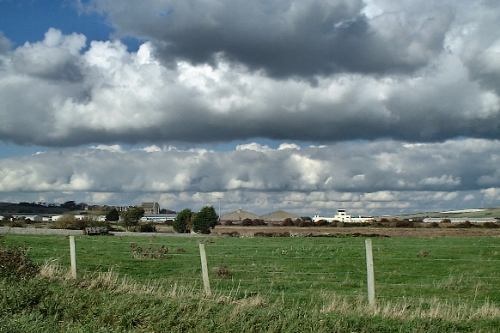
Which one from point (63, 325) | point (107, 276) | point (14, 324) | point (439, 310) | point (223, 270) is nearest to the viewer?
point (14, 324)

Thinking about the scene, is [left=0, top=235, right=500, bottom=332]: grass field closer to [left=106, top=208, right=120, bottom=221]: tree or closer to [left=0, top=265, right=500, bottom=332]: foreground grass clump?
[left=0, top=265, right=500, bottom=332]: foreground grass clump

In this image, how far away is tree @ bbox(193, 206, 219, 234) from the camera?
328 ft

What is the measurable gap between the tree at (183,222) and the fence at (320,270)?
68.8m

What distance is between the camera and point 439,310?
12992 millimetres

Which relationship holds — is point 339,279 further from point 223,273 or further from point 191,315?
point 191,315

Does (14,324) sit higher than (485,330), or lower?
higher

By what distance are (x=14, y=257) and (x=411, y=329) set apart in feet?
33.3

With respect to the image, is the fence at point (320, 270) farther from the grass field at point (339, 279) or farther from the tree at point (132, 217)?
the tree at point (132, 217)

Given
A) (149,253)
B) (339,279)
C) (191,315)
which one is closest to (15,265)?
(191,315)

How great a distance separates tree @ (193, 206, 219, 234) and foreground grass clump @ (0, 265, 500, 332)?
86.2 m

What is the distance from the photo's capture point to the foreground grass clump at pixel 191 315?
10875 millimetres

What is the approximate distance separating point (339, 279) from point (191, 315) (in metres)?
10.7

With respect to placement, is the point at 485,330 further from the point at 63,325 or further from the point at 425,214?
the point at 425,214

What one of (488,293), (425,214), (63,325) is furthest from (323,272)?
(425,214)
